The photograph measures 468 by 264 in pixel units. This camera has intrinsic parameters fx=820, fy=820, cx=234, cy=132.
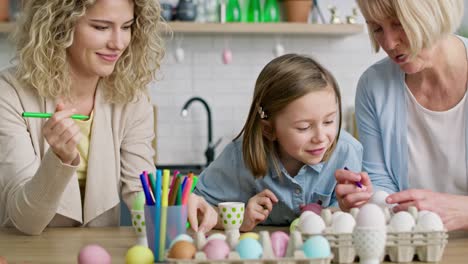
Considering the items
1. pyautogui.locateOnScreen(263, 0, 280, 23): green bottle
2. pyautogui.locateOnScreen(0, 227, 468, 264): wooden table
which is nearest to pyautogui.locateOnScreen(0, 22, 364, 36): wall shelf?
pyautogui.locateOnScreen(263, 0, 280, 23): green bottle

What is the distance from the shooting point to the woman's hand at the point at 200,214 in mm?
2215

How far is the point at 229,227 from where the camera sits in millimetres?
2156

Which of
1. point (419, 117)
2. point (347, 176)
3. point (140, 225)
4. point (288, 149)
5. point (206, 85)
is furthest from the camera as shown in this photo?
point (206, 85)

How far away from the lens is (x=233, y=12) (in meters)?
5.45

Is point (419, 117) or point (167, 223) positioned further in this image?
point (419, 117)

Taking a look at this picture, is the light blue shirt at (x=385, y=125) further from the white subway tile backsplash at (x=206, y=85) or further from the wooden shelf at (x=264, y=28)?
the white subway tile backsplash at (x=206, y=85)

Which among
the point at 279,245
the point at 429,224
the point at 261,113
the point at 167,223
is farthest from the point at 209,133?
the point at 279,245

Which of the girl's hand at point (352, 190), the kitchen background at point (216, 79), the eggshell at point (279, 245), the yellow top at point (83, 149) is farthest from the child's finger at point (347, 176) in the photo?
the kitchen background at point (216, 79)

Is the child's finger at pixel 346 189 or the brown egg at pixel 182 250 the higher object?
the child's finger at pixel 346 189

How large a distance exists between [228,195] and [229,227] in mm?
500

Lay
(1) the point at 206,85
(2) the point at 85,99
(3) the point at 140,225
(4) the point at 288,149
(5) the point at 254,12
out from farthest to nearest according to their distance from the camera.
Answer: (1) the point at 206,85 → (5) the point at 254,12 → (2) the point at 85,99 → (4) the point at 288,149 → (3) the point at 140,225

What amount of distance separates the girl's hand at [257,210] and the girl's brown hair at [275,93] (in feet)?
0.69

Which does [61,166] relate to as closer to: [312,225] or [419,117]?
[312,225]

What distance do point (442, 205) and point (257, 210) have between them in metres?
0.51
